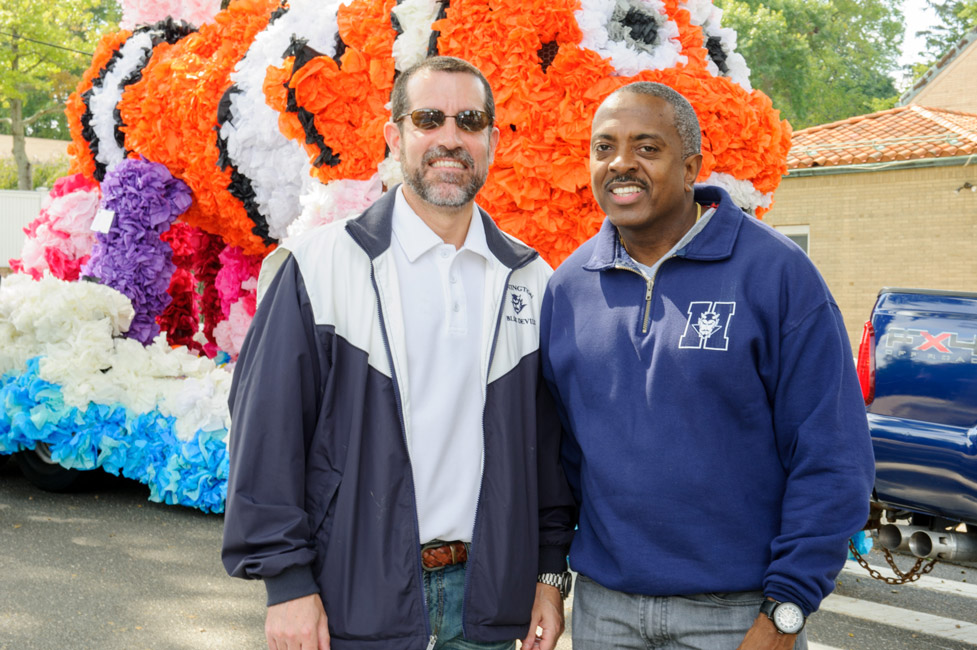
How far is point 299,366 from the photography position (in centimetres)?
178

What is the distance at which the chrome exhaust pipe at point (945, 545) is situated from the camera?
11.5 feet

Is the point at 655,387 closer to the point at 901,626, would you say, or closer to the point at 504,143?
the point at 504,143

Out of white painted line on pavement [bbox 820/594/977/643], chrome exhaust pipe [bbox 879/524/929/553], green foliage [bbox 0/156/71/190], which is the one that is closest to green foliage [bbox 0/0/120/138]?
green foliage [bbox 0/156/71/190]

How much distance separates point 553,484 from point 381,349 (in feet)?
1.61


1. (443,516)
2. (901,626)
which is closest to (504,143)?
(443,516)

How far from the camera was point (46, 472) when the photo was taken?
18.3 feet

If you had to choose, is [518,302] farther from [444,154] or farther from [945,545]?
[945,545]

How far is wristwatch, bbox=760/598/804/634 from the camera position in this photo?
166 centimetres

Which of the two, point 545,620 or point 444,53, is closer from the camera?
point 545,620

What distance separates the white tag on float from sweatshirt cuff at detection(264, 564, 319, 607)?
14.5 ft

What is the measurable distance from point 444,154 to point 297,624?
0.98m

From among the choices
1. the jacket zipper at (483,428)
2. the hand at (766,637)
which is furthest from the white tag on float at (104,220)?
the hand at (766,637)

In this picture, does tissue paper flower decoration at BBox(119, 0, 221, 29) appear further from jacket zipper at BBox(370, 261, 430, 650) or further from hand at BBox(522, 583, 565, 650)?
hand at BBox(522, 583, 565, 650)

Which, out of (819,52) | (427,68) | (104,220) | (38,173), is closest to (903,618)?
(427,68)
